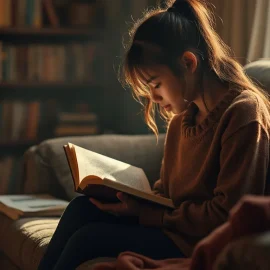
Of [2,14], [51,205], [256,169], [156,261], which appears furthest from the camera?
[2,14]

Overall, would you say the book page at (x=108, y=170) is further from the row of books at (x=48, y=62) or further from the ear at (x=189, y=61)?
the row of books at (x=48, y=62)

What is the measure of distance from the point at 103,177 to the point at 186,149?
0.78 feet

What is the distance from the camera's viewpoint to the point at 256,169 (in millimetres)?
1626

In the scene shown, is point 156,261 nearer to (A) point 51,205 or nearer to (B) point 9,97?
(A) point 51,205

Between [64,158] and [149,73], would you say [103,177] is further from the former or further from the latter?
[64,158]

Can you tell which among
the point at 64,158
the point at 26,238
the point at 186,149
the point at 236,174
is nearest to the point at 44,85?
the point at 64,158

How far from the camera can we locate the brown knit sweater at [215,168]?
5.32 ft

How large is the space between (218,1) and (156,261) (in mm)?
1812

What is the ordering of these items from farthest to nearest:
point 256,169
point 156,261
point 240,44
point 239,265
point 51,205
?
point 240,44
point 51,205
point 256,169
point 156,261
point 239,265

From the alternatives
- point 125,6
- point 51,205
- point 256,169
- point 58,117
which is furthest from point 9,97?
point 256,169

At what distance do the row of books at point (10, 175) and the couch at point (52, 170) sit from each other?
106 cm

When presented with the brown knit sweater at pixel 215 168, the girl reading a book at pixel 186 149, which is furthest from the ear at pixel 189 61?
the brown knit sweater at pixel 215 168

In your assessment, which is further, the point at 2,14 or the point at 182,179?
the point at 2,14

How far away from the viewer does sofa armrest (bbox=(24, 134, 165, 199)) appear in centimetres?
243
